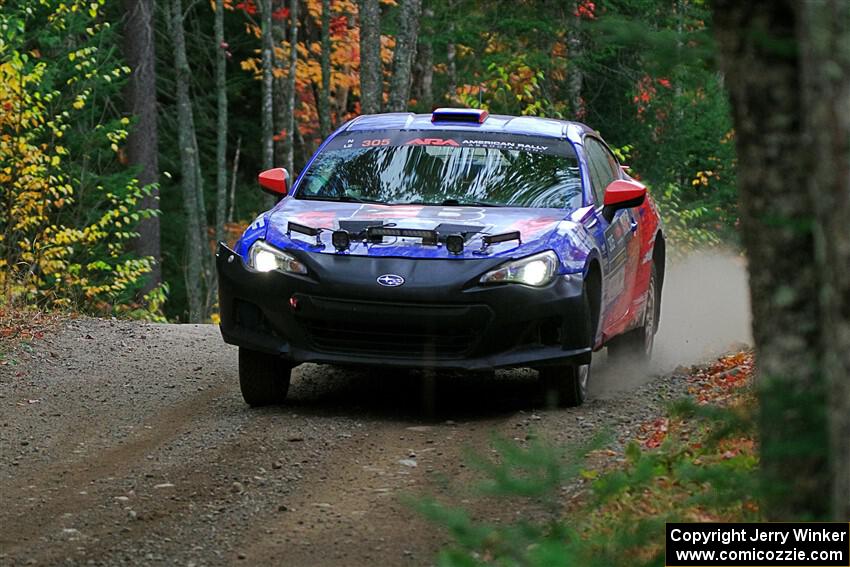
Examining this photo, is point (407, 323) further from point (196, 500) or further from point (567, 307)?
point (196, 500)

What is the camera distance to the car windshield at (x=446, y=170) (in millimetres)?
9695

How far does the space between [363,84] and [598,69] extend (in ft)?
12.6

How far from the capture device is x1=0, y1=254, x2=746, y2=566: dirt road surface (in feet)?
20.0

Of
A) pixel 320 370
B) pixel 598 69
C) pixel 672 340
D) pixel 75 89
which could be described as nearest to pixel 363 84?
pixel 598 69

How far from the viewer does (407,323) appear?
8.55 m

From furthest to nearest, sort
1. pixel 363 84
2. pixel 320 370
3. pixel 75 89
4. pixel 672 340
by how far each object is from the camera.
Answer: pixel 363 84 < pixel 75 89 < pixel 672 340 < pixel 320 370

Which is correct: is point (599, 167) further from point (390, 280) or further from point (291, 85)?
point (291, 85)

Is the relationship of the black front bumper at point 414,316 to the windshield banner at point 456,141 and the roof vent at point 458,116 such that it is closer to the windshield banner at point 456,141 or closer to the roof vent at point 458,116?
the windshield banner at point 456,141

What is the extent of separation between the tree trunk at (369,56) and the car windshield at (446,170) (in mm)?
11560

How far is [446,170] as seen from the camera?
32.6 feet

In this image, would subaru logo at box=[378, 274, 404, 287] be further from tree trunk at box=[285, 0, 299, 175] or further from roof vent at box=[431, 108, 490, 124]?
tree trunk at box=[285, 0, 299, 175]

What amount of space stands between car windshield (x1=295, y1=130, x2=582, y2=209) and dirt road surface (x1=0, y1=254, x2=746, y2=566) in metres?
1.36

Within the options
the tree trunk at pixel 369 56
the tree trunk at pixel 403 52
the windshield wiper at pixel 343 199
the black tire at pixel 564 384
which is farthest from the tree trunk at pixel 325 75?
the black tire at pixel 564 384

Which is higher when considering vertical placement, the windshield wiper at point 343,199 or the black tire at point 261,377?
the windshield wiper at point 343,199
